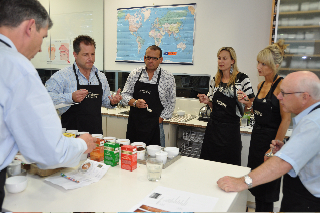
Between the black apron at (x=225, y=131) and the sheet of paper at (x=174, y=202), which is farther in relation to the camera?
the black apron at (x=225, y=131)

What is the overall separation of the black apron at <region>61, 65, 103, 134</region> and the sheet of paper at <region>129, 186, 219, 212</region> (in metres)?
1.50

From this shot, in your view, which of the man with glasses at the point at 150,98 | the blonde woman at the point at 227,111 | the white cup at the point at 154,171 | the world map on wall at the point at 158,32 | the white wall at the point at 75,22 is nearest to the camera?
the white cup at the point at 154,171

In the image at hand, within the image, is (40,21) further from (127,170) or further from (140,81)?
(140,81)

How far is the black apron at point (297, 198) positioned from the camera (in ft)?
5.05

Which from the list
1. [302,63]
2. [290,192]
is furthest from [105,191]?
[302,63]

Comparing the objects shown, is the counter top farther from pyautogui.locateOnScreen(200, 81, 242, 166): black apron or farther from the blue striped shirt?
the blue striped shirt

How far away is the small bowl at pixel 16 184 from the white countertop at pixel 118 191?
0.08 feet

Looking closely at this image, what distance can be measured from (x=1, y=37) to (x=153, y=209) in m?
1.11

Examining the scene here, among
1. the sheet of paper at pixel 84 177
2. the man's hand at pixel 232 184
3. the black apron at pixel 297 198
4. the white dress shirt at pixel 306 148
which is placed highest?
the white dress shirt at pixel 306 148

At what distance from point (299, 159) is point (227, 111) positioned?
1.65 meters

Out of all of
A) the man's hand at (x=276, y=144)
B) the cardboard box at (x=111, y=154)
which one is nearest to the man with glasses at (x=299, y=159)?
the man's hand at (x=276, y=144)

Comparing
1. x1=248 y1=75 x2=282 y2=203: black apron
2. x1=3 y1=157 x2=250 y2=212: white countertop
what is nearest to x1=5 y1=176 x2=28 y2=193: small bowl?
x1=3 y1=157 x2=250 y2=212: white countertop

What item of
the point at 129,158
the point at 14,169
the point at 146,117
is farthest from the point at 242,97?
the point at 14,169

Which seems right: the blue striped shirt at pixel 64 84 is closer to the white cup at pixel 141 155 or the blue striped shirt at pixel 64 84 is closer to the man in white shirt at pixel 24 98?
the white cup at pixel 141 155
